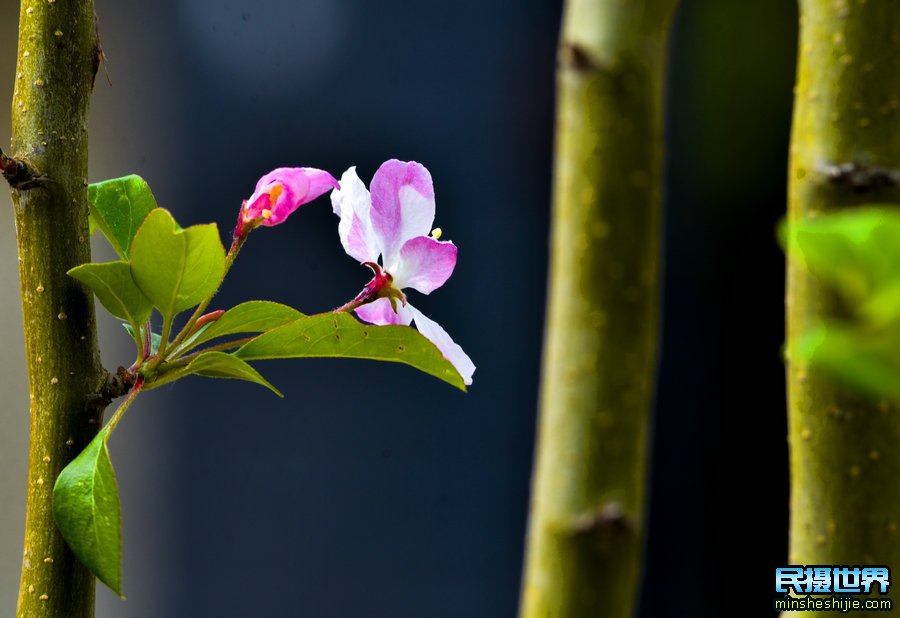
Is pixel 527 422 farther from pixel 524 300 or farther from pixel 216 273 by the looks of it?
pixel 216 273

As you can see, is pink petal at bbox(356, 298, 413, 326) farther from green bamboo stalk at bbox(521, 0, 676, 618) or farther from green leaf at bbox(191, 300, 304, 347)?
green bamboo stalk at bbox(521, 0, 676, 618)

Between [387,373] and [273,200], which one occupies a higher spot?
[387,373]

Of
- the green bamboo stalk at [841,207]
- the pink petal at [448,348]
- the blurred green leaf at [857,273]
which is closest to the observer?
the blurred green leaf at [857,273]

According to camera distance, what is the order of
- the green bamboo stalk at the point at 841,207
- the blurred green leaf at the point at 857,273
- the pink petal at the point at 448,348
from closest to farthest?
1. the blurred green leaf at the point at 857,273
2. the green bamboo stalk at the point at 841,207
3. the pink petal at the point at 448,348

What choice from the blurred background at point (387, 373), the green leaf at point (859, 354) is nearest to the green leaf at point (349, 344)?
the green leaf at point (859, 354)

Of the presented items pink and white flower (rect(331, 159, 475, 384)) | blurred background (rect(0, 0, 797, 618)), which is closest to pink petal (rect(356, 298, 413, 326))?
pink and white flower (rect(331, 159, 475, 384))

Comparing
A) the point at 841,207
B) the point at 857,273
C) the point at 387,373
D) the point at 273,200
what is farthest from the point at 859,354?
the point at 387,373

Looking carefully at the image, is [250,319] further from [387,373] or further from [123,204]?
[387,373]

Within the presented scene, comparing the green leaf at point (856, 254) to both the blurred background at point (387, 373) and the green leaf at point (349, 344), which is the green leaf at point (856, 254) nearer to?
the green leaf at point (349, 344)
